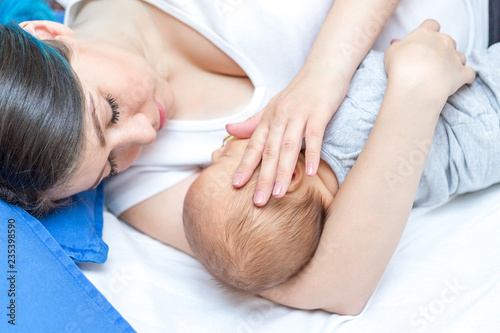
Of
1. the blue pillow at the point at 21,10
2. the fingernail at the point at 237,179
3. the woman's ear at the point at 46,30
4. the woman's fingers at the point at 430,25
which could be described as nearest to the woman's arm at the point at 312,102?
the fingernail at the point at 237,179

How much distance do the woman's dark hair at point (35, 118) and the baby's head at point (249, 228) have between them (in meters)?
0.32

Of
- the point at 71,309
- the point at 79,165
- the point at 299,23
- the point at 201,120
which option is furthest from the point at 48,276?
the point at 299,23

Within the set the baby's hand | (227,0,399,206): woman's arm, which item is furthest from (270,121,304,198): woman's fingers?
the baby's hand

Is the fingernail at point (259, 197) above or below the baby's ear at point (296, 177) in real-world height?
below

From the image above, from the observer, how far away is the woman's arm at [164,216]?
1362mm

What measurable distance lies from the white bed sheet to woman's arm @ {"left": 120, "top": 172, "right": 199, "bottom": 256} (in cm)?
10

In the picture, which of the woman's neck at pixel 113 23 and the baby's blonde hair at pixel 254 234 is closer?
the baby's blonde hair at pixel 254 234

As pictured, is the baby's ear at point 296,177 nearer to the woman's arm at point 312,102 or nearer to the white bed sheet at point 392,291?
the woman's arm at point 312,102

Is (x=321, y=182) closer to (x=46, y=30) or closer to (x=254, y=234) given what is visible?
(x=254, y=234)

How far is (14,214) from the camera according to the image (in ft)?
3.22

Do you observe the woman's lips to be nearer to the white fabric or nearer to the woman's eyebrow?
the white fabric

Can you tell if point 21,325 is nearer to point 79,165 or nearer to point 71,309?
point 71,309

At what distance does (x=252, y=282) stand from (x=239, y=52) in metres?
0.71

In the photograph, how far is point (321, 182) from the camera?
3.78ft
